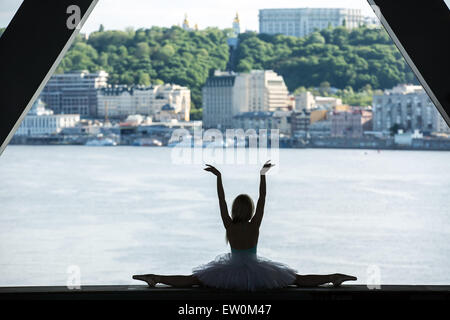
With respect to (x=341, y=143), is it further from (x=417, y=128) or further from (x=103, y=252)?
(x=103, y=252)

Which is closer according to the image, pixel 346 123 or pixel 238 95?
pixel 346 123

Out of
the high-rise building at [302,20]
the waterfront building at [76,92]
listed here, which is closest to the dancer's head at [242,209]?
the high-rise building at [302,20]

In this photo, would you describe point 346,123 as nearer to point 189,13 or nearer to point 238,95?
point 238,95

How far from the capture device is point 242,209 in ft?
6.88

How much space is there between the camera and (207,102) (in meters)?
29.0

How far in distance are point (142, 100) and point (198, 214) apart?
6412 millimetres

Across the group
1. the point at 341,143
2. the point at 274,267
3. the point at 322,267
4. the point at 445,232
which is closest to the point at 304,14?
the point at 341,143

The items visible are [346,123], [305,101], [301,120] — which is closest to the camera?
[305,101]

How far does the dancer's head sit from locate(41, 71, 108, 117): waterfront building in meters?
27.7

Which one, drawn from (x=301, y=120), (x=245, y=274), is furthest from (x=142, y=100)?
(x=245, y=274)

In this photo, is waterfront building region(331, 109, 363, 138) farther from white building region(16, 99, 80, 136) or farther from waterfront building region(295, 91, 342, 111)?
white building region(16, 99, 80, 136)

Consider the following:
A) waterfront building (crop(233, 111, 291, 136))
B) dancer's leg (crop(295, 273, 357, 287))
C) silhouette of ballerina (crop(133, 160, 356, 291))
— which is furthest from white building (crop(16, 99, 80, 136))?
dancer's leg (crop(295, 273, 357, 287))

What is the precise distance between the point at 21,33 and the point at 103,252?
17.7 m

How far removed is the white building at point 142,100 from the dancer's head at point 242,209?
2551 cm
